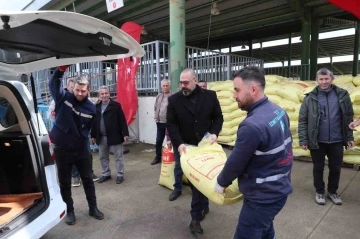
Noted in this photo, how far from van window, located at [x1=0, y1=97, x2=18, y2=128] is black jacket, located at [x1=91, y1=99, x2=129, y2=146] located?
57.7 inches

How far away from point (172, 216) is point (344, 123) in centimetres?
212

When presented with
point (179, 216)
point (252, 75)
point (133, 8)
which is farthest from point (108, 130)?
point (133, 8)

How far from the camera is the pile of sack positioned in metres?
4.23

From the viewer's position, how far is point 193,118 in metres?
2.61

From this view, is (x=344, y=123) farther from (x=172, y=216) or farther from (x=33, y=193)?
(x=33, y=193)

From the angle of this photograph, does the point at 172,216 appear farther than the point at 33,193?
Yes

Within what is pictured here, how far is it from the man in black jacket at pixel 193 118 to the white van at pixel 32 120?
0.57 meters

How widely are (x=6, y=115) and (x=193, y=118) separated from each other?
1.74m

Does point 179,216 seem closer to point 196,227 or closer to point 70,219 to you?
point 196,227

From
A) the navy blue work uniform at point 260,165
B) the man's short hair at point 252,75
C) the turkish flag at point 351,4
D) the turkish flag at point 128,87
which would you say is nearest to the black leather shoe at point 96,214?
the navy blue work uniform at point 260,165

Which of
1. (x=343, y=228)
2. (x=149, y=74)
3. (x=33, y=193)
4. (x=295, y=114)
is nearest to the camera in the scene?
(x=33, y=193)

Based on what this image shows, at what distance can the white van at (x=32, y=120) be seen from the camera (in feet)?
6.21

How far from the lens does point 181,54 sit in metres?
5.06

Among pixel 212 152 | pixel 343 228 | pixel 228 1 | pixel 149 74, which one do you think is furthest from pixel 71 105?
pixel 228 1
